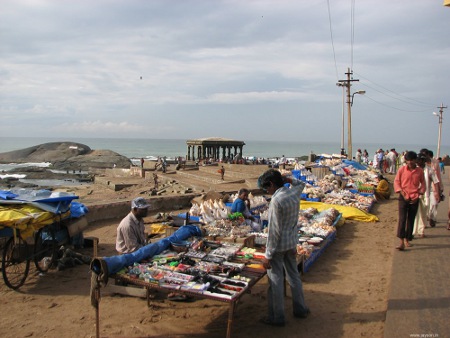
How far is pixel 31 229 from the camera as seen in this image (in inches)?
200

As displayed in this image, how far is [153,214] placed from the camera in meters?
10.3

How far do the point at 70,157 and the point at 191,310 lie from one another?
57.7 meters

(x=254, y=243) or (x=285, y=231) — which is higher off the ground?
(x=285, y=231)

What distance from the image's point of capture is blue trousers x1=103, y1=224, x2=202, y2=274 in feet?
12.8

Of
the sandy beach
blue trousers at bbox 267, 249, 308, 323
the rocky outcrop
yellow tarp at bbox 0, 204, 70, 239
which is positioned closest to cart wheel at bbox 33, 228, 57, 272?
the sandy beach

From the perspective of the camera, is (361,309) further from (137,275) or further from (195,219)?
(195,219)

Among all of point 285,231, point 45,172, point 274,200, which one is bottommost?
point 45,172

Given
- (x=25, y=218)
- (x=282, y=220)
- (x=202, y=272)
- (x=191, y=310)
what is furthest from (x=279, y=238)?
(x=25, y=218)

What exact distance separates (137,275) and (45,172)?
4150 cm

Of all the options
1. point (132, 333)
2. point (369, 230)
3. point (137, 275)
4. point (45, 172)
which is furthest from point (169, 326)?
point (45, 172)

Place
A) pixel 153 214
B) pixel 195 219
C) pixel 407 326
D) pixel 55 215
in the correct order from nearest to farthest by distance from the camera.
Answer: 1. pixel 407 326
2. pixel 55 215
3. pixel 195 219
4. pixel 153 214

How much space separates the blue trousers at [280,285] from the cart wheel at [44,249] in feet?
11.0

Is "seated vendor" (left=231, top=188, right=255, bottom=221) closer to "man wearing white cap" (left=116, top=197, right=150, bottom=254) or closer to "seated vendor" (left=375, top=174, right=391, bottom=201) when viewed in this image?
"man wearing white cap" (left=116, top=197, right=150, bottom=254)

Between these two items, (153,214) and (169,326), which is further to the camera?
(153,214)
